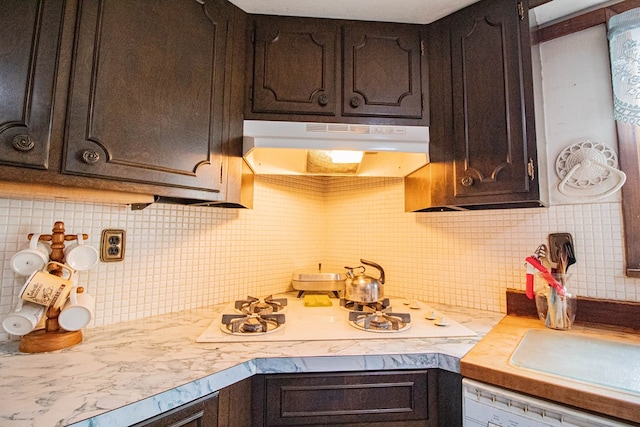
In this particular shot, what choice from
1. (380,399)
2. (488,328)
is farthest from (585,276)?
(380,399)

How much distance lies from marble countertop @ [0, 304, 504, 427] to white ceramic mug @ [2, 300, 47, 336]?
62mm

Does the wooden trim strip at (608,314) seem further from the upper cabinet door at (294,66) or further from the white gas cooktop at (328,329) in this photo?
the upper cabinet door at (294,66)

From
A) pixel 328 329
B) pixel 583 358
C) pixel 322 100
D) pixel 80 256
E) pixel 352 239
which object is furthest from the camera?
pixel 352 239

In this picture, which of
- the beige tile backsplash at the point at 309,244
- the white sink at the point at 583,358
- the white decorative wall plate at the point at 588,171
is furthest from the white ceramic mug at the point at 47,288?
the white decorative wall plate at the point at 588,171

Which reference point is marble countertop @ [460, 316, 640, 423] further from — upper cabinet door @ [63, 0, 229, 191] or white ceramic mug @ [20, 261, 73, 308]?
white ceramic mug @ [20, 261, 73, 308]

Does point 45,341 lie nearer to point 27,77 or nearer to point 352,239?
point 27,77

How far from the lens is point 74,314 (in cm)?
89

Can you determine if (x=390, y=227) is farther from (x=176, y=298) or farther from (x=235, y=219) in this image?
(x=176, y=298)

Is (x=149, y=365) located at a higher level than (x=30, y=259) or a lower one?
lower

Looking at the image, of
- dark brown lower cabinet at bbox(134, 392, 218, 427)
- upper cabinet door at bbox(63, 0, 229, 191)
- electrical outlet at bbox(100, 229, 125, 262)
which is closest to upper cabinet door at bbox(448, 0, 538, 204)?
upper cabinet door at bbox(63, 0, 229, 191)

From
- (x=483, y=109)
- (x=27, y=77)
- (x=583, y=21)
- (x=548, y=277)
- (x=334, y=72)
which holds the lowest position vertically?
(x=548, y=277)

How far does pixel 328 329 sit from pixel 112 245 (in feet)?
2.80

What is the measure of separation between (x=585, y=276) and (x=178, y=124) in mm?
1604

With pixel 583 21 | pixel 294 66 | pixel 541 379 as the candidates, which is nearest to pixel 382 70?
pixel 294 66
